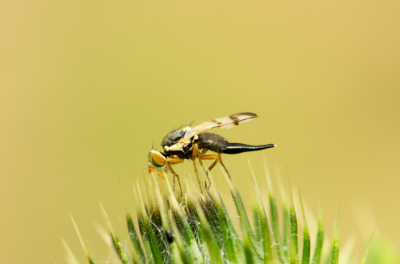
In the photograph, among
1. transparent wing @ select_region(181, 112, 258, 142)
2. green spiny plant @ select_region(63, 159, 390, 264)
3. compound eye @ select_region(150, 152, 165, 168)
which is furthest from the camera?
transparent wing @ select_region(181, 112, 258, 142)

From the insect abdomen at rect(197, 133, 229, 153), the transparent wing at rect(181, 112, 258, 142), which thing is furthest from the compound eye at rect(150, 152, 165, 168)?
the insect abdomen at rect(197, 133, 229, 153)

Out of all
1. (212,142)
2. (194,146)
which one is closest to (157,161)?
(194,146)

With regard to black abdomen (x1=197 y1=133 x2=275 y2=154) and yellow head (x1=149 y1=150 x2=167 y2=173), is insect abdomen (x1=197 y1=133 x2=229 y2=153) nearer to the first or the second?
black abdomen (x1=197 y1=133 x2=275 y2=154)

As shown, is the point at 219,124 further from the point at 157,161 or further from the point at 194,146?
the point at 157,161

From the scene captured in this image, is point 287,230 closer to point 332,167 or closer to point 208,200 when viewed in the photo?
point 208,200

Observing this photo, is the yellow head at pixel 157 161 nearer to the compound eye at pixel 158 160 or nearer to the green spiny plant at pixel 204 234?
the compound eye at pixel 158 160

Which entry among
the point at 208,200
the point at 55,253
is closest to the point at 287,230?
the point at 208,200

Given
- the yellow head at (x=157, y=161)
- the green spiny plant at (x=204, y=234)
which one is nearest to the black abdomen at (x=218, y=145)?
the yellow head at (x=157, y=161)
